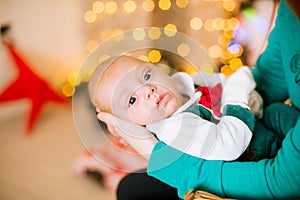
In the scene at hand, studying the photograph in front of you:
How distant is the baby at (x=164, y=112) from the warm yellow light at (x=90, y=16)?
4.68 feet

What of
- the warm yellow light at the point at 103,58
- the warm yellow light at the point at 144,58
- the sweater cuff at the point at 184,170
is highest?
the warm yellow light at the point at 103,58

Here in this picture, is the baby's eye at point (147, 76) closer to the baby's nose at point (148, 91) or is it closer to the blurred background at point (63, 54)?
the baby's nose at point (148, 91)

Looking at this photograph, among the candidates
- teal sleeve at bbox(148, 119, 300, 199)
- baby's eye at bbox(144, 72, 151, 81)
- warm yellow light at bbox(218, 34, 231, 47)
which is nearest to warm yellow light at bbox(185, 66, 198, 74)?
baby's eye at bbox(144, 72, 151, 81)

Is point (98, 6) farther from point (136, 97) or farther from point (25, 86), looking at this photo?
point (136, 97)

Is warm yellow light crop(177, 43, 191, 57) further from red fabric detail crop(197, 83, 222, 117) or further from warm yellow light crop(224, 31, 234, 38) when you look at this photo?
warm yellow light crop(224, 31, 234, 38)

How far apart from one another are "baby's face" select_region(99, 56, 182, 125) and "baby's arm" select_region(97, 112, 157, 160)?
0.04ft

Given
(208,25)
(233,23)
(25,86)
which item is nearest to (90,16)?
(25,86)

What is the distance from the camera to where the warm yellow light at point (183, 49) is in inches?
36.4

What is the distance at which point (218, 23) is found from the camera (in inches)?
78.7

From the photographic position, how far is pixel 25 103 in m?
2.05

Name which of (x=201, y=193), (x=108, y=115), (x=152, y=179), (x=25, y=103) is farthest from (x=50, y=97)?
(x=201, y=193)

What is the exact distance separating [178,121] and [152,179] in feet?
1.05

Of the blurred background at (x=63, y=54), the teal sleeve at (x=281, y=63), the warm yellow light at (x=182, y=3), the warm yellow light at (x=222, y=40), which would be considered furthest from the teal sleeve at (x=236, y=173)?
the warm yellow light at (x=222, y=40)

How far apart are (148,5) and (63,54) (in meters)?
0.55
